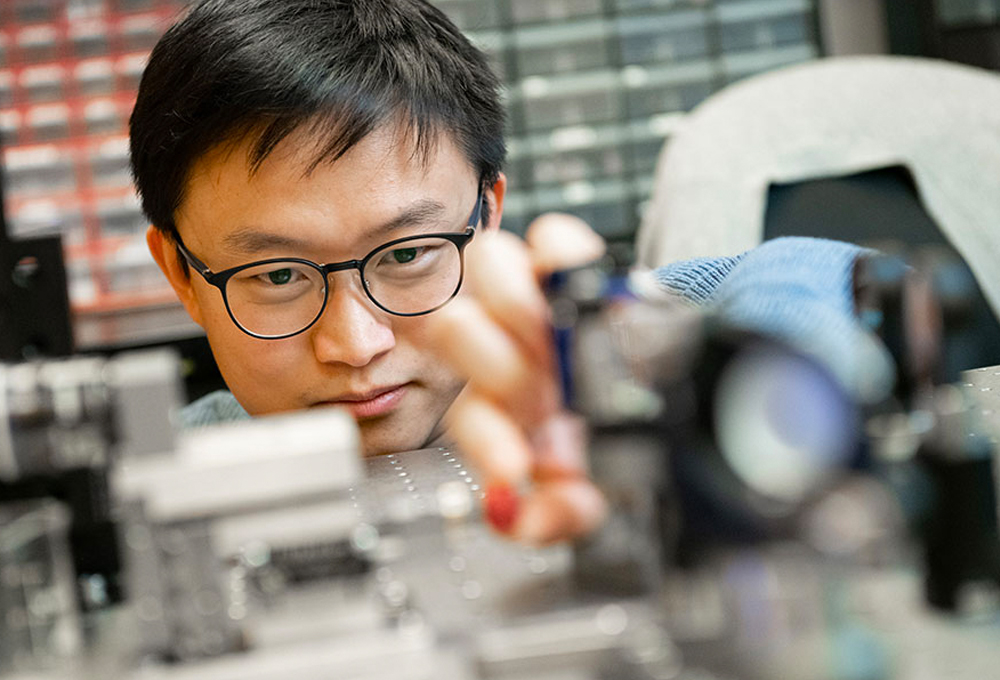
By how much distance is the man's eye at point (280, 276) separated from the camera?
2.72 ft

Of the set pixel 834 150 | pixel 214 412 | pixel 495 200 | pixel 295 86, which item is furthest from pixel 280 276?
pixel 834 150

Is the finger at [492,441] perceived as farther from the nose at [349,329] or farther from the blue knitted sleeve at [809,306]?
the nose at [349,329]

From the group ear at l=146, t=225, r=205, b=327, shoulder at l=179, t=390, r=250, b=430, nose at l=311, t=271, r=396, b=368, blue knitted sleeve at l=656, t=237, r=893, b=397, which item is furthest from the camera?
shoulder at l=179, t=390, r=250, b=430

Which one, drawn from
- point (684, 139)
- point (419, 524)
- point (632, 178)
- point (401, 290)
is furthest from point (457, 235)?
point (632, 178)

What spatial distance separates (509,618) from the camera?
0.33 metres

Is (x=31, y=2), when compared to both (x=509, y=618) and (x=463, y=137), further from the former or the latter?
(x=509, y=618)

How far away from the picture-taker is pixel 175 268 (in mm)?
1024

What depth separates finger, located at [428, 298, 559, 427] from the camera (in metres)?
0.36

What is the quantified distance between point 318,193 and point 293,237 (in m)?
0.04

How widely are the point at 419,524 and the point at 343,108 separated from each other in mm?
528

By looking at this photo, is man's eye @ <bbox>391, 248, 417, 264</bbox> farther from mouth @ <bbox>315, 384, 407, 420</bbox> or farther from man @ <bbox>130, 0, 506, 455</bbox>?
mouth @ <bbox>315, 384, 407, 420</bbox>

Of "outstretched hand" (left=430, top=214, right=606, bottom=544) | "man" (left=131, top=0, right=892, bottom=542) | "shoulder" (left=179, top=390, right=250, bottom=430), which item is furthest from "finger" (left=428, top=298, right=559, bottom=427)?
"shoulder" (left=179, top=390, right=250, bottom=430)

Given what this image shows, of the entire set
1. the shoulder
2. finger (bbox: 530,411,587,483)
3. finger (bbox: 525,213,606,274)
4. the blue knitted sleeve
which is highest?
finger (bbox: 525,213,606,274)

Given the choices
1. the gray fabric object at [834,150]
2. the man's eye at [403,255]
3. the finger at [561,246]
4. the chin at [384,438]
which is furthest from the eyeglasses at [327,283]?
the gray fabric object at [834,150]
